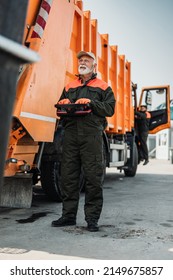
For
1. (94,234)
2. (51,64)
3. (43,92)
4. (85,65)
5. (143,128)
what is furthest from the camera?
(143,128)

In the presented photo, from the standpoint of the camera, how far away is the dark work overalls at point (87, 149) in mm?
3604

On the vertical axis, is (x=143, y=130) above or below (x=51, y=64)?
below

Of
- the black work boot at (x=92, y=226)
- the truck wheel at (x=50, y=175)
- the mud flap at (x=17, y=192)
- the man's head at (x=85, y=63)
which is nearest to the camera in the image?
the black work boot at (x=92, y=226)

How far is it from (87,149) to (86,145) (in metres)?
0.04

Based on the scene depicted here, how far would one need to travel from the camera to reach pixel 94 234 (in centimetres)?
341

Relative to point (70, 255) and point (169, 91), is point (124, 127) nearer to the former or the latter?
point (169, 91)

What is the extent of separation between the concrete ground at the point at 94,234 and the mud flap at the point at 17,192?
6.0 inches

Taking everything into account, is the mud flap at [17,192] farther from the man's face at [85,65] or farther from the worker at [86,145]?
the man's face at [85,65]

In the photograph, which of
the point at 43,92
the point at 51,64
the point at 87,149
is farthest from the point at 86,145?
the point at 51,64

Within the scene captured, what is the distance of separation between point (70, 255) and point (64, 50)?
97.8 inches

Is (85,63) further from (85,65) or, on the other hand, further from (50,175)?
(50,175)

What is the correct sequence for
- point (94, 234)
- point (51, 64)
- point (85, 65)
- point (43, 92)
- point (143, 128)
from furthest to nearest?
point (143, 128)
point (51, 64)
point (43, 92)
point (85, 65)
point (94, 234)

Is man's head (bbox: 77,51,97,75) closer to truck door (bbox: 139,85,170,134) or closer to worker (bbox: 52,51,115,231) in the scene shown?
worker (bbox: 52,51,115,231)

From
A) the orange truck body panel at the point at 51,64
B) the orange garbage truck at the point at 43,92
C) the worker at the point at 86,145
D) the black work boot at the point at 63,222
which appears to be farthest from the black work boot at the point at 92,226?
the orange truck body panel at the point at 51,64
